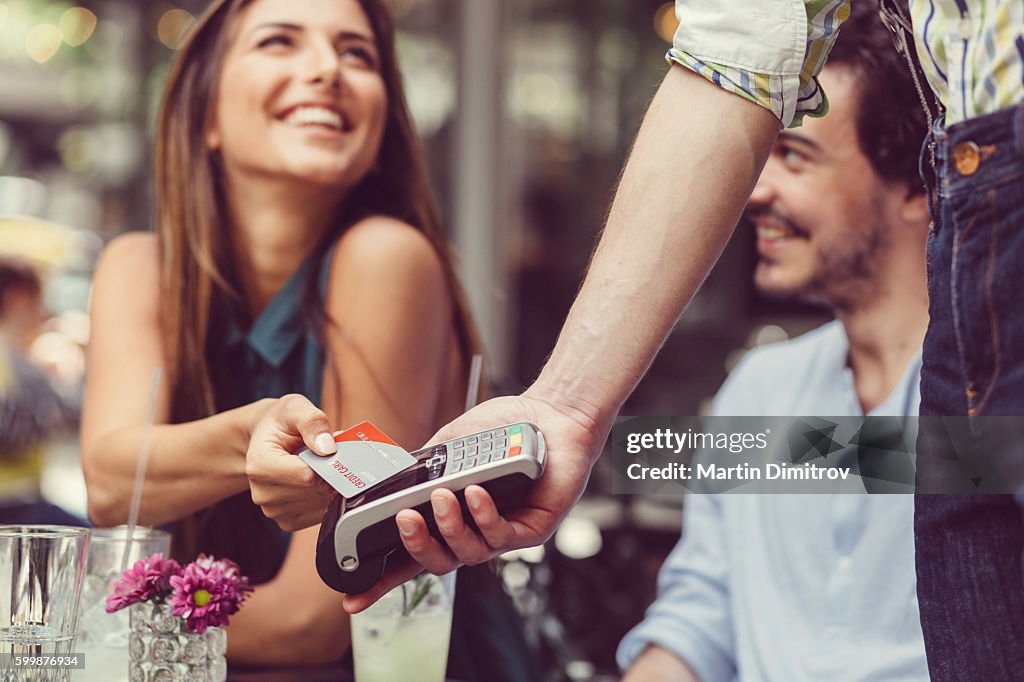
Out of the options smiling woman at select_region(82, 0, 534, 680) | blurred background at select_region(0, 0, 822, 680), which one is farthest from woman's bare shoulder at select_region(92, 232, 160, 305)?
blurred background at select_region(0, 0, 822, 680)

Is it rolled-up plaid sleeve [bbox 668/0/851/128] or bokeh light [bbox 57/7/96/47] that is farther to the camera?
bokeh light [bbox 57/7/96/47]

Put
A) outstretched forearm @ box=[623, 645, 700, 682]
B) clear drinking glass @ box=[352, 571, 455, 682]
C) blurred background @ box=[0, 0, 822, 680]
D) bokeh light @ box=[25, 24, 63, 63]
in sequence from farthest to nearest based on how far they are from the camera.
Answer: bokeh light @ box=[25, 24, 63, 63]
blurred background @ box=[0, 0, 822, 680]
outstretched forearm @ box=[623, 645, 700, 682]
clear drinking glass @ box=[352, 571, 455, 682]

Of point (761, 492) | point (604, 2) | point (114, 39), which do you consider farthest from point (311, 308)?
point (114, 39)

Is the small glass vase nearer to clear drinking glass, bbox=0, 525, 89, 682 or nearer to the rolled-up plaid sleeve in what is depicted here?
clear drinking glass, bbox=0, 525, 89, 682

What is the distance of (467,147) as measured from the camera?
A: 3736 millimetres

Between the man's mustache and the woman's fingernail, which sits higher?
the man's mustache

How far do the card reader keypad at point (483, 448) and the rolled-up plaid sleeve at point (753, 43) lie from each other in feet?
0.98

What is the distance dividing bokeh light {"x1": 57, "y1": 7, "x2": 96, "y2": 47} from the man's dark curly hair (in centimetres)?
325

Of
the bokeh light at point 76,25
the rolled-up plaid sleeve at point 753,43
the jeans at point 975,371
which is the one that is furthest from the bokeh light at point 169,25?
the jeans at point 975,371

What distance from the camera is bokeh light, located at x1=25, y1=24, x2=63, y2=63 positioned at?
13.3ft

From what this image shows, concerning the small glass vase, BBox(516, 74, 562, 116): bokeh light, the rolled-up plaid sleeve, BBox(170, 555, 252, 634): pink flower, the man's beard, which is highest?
BBox(516, 74, 562, 116): bokeh light

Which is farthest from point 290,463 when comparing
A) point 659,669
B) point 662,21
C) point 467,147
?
point 467,147

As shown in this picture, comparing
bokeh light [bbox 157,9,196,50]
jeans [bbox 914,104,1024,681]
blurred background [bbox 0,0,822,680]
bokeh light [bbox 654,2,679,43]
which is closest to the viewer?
jeans [bbox 914,104,1024,681]

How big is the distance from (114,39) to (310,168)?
304cm
